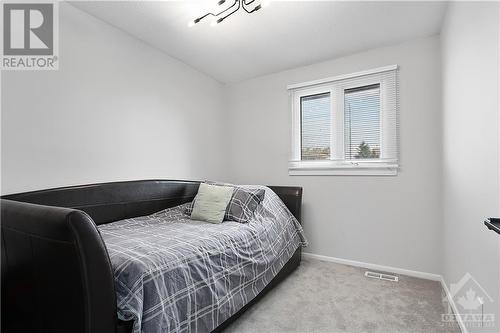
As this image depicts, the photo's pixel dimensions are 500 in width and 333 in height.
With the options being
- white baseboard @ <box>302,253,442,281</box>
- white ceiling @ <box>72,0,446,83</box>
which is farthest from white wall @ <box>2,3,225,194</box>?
white baseboard @ <box>302,253,442,281</box>

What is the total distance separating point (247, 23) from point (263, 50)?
52 cm

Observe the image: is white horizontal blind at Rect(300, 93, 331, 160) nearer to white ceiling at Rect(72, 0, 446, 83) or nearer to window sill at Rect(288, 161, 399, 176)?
window sill at Rect(288, 161, 399, 176)

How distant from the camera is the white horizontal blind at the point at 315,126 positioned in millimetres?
2996

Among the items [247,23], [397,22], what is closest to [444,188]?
[397,22]

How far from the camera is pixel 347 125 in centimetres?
286

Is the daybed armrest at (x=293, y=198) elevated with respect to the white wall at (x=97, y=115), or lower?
lower

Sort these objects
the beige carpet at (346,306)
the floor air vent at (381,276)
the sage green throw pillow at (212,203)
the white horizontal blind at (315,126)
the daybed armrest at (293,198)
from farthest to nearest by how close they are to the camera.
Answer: the white horizontal blind at (315,126), the daybed armrest at (293,198), the floor air vent at (381,276), the sage green throw pillow at (212,203), the beige carpet at (346,306)

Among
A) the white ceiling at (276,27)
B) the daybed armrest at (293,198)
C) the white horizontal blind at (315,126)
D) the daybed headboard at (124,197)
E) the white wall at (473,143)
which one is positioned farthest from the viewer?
the white horizontal blind at (315,126)

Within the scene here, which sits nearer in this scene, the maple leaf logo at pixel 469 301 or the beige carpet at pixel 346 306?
the maple leaf logo at pixel 469 301

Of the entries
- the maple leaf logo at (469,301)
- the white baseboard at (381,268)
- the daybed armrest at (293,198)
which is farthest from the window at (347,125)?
the maple leaf logo at (469,301)

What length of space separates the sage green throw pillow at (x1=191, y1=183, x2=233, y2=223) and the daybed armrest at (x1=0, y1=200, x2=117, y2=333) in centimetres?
124

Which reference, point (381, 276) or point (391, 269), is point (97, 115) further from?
point (391, 269)

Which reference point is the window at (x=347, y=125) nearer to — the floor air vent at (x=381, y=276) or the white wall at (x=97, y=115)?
the floor air vent at (x=381, y=276)

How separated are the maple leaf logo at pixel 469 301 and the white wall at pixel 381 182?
0.91 meters
